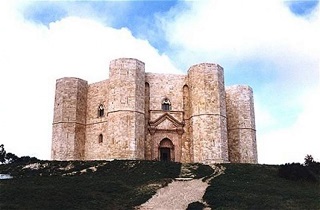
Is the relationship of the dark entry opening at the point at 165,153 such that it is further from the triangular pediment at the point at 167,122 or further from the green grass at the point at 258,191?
the green grass at the point at 258,191

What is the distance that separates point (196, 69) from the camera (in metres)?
37.3

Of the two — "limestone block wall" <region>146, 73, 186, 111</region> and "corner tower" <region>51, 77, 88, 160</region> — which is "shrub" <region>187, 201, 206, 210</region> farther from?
"corner tower" <region>51, 77, 88, 160</region>

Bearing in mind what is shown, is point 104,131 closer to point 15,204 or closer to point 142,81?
point 142,81

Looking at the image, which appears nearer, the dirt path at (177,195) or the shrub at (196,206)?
the shrub at (196,206)

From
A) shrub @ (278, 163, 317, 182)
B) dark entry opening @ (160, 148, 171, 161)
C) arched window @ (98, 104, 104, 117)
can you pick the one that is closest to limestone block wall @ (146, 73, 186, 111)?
dark entry opening @ (160, 148, 171, 161)

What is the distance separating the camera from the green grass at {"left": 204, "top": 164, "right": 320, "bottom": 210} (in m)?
19.8

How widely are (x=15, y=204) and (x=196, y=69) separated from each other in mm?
22990

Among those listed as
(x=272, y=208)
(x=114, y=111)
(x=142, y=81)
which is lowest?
(x=272, y=208)

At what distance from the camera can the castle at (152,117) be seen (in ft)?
115

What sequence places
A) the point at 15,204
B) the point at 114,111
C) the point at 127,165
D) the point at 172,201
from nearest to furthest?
the point at 15,204 → the point at 172,201 → the point at 127,165 → the point at 114,111

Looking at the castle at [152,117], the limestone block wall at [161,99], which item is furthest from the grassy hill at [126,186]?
the limestone block wall at [161,99]

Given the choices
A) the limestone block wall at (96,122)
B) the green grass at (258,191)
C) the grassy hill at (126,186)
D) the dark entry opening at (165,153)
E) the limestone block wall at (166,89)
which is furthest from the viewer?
the limestone block wall at (166,89)

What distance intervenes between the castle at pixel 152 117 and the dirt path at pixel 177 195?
10.4m

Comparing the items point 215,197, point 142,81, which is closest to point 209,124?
point 142,81
